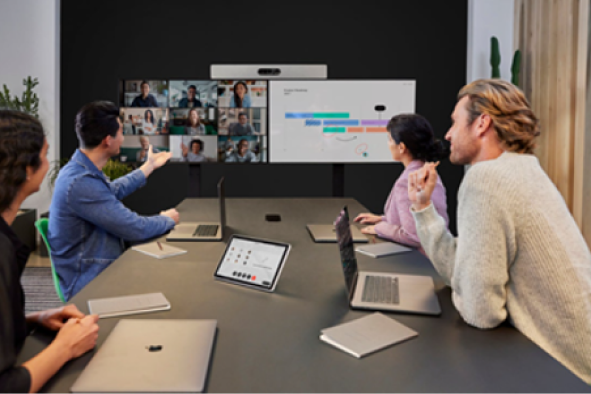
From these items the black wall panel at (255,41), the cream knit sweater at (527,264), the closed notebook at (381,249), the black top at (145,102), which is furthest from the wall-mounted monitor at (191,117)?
the cream knit sweater at (527,264)

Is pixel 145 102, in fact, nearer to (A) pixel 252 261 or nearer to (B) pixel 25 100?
(B) pixel 25 100

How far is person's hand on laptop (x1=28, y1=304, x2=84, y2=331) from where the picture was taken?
136 cm

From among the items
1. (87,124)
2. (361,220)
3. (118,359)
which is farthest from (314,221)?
(118,359)

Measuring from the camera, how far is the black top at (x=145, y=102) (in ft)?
17.3

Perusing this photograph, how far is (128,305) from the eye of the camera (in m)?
1.57

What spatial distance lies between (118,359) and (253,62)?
17.5ft

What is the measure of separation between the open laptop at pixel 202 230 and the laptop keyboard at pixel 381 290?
3.45ft

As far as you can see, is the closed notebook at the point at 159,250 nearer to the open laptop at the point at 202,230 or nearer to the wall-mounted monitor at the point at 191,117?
the open laptop at the point at 202,230

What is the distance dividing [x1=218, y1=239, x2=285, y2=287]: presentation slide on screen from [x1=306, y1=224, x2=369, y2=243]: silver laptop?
786 millimetres

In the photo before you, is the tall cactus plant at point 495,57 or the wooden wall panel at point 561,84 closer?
the wooden wall panel at point 561,84

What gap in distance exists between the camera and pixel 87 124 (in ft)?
8.89

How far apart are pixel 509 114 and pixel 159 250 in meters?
1.56

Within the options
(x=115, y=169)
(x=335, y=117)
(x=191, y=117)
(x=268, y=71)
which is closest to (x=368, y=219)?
(x=335, y=117)

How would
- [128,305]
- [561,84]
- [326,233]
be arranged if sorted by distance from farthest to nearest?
1. [561,84]
2. [326,233]
3. [128,305]
